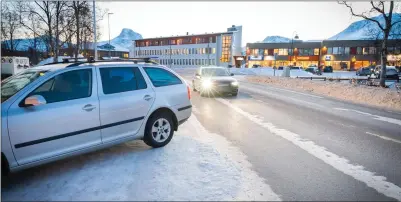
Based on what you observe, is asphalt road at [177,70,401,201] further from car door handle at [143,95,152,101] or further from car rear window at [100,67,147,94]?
car rear window at [100,67,147,94]

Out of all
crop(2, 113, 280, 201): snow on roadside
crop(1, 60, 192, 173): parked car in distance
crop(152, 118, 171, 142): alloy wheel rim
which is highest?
crop(1, 60, 192, 173): parked car in distance

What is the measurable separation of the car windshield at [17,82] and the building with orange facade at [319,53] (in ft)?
233

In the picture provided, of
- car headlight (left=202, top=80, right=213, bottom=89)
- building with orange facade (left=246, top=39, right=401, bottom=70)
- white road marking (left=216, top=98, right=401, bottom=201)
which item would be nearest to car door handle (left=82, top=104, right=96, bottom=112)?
white road marking (left=216, top=98, right=401, bottom=201)

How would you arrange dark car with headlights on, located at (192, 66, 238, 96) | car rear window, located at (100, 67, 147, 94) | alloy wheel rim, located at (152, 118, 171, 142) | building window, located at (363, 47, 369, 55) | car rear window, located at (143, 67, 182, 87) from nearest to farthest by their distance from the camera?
1. car rear window, located at (100, 67, 147, 94)
2. alloy wheel rim, located at (152, 118, 171, 142)
3. car rear window, located at (143, 67, 182, 87)
4. dark car with headlights on, located at (192, 66, 238, 96)
5. building window, located at (363, 47, 369, 55)

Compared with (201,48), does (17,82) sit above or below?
below

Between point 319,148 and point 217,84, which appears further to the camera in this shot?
point 217,84

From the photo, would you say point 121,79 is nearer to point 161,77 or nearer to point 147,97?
point 147,97

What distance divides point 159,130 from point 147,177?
1.48 metres

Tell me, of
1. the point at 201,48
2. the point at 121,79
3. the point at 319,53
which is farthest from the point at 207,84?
the point at 319,53

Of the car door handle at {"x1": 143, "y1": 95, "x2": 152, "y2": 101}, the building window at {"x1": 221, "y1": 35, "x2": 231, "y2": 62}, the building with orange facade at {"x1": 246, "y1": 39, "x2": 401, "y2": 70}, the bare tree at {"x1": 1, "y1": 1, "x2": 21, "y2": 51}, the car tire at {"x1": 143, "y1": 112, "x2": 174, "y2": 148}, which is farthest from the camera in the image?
the building window at {"x1": 221, "y1": 35, "x2": 231, "y2": 62}

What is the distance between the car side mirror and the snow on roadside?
121 centimetres

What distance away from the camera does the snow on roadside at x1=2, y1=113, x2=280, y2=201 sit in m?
3.59

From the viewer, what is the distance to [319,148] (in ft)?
18.4

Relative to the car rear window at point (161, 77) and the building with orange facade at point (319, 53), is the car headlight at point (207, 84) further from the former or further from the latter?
the building with orange facade at point (319, 53)
